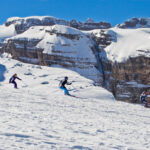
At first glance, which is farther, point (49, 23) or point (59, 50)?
point (49, 23)

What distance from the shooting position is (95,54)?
293ft

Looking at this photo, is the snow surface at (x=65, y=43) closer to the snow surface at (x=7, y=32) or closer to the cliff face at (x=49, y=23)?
the cliff face at (x=49, y=23)

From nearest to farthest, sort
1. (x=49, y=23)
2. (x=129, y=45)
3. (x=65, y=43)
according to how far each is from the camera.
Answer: (x=65, y=43), (x=129, y=45), (x=49, y=23)

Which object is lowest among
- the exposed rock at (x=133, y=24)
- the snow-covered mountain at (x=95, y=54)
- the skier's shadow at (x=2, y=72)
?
the skier's shadow at (x=2, y=72)

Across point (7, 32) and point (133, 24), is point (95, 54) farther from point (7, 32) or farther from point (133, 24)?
point (133, 24)

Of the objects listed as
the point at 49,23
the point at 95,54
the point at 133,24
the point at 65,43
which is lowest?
the point at 95,54

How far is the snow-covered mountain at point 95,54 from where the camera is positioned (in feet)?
266

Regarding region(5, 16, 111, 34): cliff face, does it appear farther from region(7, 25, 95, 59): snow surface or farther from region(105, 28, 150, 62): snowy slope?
region(7, 25, 95, 59): snow surface

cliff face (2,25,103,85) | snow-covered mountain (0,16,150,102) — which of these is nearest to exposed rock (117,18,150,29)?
snow-covered mountain (0,16,150,102)

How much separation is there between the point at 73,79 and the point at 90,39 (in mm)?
63891

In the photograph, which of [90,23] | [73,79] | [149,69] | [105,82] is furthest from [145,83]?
[90,23]

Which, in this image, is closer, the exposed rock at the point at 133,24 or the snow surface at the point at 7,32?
the snow surface at the point at 7,32

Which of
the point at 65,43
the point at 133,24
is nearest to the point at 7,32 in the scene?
the point at 133,24

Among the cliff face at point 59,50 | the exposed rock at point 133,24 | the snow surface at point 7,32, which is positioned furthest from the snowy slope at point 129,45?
the snow surface at point 7,32
